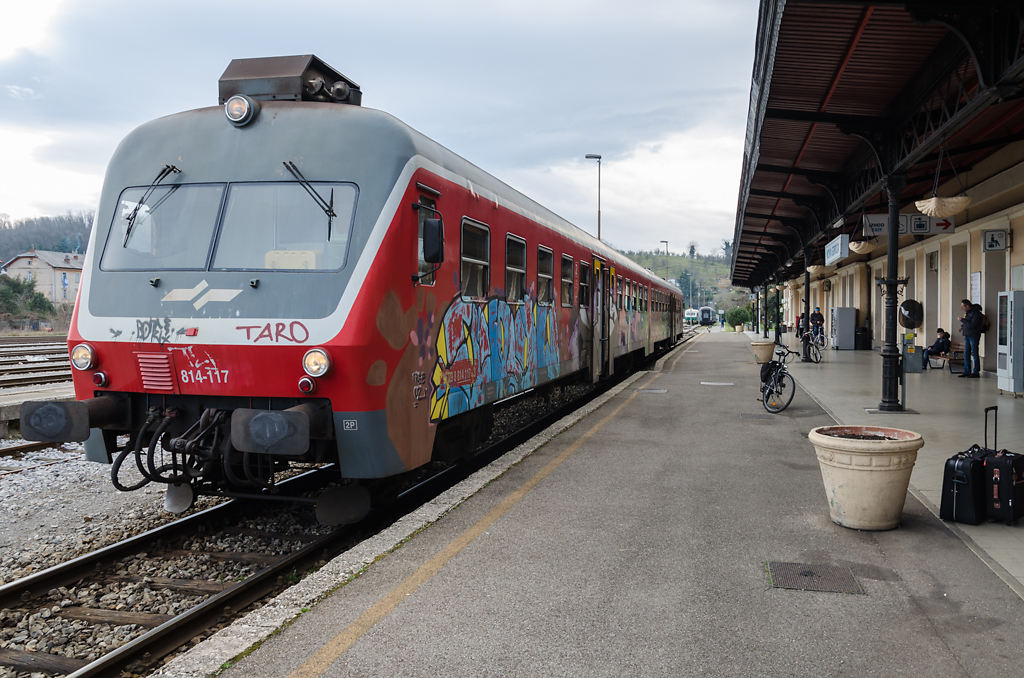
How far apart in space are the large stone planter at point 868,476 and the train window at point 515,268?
400cm

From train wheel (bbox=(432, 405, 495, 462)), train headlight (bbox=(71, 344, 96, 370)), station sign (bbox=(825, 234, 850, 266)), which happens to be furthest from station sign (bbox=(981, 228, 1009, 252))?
train headlight (bbox=(71, 344, 96, 370))

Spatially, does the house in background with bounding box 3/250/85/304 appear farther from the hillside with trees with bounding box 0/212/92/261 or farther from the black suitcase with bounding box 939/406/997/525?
the black suitcase with bounding box 939/406/997/525

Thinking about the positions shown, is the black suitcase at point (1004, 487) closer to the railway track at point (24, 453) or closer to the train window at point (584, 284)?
the train window at point (584, 284)

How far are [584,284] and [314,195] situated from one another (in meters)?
7.80

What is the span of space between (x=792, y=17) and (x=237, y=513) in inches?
306

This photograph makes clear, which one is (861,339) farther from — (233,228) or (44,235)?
(44,235)

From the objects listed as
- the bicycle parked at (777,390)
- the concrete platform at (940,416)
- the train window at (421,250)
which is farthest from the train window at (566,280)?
the train window at (421,250)

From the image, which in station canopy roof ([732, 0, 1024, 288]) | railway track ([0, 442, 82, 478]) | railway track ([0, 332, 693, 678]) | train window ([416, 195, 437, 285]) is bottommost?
railway track ([0, 332, 693, 678])

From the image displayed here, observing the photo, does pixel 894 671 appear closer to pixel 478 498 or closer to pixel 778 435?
pixel 478 498

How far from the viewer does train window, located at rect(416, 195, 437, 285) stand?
5984mm

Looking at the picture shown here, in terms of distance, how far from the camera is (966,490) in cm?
557

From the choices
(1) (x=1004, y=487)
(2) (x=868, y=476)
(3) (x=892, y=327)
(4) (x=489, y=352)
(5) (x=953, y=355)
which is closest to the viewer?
(2) (x=868, y=476)

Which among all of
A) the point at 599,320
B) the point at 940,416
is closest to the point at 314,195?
the point at 599,320

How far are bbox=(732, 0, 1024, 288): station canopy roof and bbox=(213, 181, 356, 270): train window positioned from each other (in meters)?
5.06
